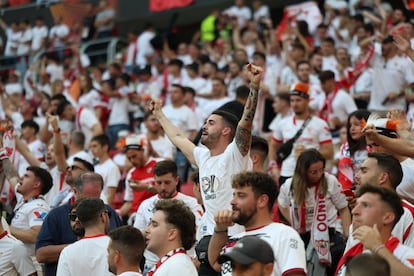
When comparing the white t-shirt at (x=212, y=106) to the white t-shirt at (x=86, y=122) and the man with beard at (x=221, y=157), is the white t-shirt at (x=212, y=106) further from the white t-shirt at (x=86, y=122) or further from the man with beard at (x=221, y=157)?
the man with beard at (x=221, y=157)

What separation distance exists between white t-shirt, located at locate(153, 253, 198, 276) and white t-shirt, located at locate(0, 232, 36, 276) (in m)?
3.09

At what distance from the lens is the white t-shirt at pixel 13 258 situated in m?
8.92

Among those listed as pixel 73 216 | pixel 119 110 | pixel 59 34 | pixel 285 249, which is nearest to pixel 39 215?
pixel 73 216

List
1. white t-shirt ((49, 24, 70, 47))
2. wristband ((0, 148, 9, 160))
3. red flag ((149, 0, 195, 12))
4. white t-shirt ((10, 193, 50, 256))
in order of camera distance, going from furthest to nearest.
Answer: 1. white t-shirt ((49, 24, 70, 47))
2. red flag ((149, 0, 195, 12))
3. wristband ((0, 148, 9, 160))
4. white t-shirt ((10, 193, 50, 256))

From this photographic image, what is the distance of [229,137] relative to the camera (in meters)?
7.87

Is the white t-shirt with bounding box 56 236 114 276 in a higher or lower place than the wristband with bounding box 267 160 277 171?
higher

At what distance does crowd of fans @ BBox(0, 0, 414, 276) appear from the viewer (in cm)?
648

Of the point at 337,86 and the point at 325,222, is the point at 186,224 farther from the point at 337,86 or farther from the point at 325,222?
the point at 337,86

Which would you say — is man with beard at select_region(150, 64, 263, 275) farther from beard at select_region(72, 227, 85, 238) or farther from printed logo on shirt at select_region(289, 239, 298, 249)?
printed logo on shirt at select_region(289, 239, 298, 249)

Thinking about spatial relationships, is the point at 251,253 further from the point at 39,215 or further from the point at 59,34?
the point at 59,34

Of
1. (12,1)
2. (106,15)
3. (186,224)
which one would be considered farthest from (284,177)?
(12,1)

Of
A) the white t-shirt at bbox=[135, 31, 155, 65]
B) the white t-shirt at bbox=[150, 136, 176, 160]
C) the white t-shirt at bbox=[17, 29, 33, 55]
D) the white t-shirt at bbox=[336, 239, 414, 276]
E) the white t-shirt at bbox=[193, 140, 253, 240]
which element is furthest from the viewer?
the white t-shirt at bbox=[17, 29, 33, 55]

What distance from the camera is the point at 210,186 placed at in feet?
25.1

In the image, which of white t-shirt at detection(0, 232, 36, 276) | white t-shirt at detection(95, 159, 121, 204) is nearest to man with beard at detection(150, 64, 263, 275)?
white t-shirt at detection(0, 232, 36, 276)
